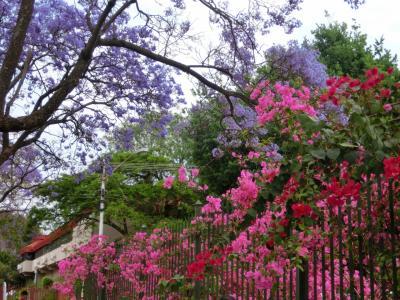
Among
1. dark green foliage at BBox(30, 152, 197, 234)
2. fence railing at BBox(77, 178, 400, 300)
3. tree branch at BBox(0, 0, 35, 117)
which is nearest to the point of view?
fence railing at BBox(77, 178, 400, 300)

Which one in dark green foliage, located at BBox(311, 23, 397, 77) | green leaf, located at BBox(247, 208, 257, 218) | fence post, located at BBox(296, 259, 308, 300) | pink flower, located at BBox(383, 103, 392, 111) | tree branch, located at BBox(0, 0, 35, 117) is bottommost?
fence post, located at BBox(296, 259, 308, 300)

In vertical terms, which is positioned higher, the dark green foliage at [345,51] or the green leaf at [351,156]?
the dark green foliage at [345,51]

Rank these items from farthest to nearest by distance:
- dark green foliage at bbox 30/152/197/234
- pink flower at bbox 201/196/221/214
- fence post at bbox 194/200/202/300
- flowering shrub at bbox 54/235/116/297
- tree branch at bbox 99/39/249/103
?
1. dark green foliage at bbox 30/152/197/234
2. flowering shrub at bbox 54/235/116/297
3. tree branch at bbox 99/39/249/103
4. fence post at bbox 194/200/202/300
5. pink flower at bbox 201/196/221/214

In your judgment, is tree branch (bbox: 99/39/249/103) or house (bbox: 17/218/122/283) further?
house (bbox: 17/218/122/283)

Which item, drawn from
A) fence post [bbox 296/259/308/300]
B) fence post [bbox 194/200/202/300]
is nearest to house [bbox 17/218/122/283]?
fence post [bbox 194/200/202/300]

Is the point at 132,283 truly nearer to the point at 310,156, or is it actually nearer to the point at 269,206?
the point at 269,206

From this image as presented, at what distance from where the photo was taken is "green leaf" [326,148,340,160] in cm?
330

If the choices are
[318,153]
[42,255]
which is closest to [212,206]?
[318,153]

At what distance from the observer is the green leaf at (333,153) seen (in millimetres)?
3299

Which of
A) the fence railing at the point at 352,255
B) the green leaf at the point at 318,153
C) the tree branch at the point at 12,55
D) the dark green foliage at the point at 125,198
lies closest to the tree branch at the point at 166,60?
the tree branch at the point at 12,55

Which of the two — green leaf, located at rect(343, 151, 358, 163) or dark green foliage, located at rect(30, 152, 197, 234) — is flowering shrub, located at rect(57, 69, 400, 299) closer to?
green leaf, located at rect(343, 151, 358, 163)

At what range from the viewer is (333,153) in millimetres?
3314

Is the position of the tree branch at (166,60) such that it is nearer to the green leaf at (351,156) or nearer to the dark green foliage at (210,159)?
the green leaf at (351,156)

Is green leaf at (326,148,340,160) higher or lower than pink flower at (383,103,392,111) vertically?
lower
